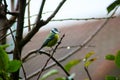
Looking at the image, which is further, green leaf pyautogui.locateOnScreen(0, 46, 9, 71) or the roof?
the roof

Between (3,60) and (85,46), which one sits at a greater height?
(3,60)

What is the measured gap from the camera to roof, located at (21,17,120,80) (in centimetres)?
118

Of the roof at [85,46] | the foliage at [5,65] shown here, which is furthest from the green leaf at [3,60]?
the roof at [85,46]

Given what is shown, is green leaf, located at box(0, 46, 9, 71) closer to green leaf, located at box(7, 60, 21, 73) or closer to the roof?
green leaf, located at box(7, 60, 21, 73)

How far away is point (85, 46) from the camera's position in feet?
3.94

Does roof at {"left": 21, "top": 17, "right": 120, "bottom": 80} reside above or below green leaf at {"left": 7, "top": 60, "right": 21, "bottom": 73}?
below

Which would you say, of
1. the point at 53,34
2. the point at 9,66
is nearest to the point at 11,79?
the point at 9,66

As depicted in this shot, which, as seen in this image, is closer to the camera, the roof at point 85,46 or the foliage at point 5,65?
the foliage at point 5,65

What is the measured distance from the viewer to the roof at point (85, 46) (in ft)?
3.88

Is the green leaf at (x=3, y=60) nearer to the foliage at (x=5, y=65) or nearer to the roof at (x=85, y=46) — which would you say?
the foliage at (x=5, y=65)

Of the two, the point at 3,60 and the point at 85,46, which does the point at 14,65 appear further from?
the point at 85,46

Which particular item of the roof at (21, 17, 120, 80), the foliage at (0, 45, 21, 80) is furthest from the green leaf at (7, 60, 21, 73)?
the roof at (21, 17, 120, 80)

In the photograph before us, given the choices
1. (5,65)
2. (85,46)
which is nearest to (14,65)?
(5,65)

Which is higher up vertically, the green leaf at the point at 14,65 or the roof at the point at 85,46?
the green leaf at the point at 14,65
